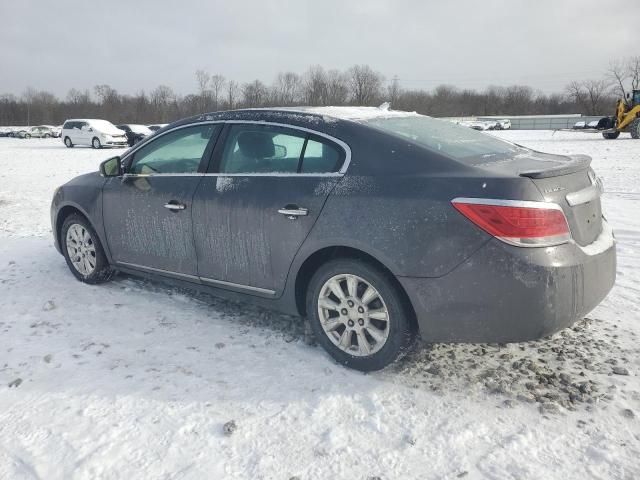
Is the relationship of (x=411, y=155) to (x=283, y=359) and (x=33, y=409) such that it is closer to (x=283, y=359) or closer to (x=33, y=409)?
(x=283, y=359)

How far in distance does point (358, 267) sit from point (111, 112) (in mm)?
91535

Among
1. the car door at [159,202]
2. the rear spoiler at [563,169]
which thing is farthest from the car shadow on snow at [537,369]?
the car door at [159,202]

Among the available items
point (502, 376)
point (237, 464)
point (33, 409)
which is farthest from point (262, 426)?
point (502, 376)

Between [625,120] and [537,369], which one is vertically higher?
[625,120]

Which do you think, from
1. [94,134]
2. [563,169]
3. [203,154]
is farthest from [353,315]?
[94,134]

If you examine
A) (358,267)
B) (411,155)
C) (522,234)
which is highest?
(411,155)

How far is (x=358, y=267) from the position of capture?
3107 millimetres

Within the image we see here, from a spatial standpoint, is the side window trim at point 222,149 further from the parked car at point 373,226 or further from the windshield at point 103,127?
the windshield at point 103,127

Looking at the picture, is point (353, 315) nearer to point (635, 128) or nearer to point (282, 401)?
point (282, 401)

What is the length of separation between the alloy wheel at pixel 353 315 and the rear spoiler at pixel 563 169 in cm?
107

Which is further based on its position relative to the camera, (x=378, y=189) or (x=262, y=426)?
(x=378, y=189)

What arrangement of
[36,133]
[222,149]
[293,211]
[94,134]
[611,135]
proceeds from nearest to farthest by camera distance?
[293,211]
[222,149]
[611,135]
[94,134]
[36,133]

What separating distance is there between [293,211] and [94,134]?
30027 millimetres

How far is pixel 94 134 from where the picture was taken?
98.3 feet
